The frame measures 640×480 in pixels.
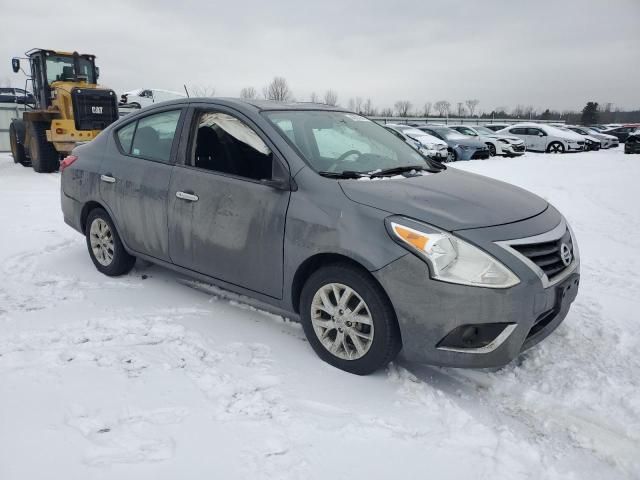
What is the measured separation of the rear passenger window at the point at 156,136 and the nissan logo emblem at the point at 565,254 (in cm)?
300

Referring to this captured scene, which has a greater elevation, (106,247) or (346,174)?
(346,174)

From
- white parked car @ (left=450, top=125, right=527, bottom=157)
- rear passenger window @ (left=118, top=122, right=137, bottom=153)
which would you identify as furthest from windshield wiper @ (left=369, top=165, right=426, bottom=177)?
white parked car @ (left=450, top=125, right=527, bottom=157)

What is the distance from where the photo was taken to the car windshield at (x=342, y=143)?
11.5 ft

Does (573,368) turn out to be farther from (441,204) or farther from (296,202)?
(296,202)

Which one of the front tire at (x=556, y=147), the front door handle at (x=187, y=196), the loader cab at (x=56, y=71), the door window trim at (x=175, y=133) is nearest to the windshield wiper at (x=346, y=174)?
the front door handle at (x=187, y=196)

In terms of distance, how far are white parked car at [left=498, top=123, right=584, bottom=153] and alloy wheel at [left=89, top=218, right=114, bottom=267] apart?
24892 mm

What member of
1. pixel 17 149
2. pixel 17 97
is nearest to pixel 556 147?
pixel 17 149

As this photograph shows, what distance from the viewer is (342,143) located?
12.5 feet

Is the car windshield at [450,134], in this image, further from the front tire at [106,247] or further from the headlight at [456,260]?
the headlight at [456,260]

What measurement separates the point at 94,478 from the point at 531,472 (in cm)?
199

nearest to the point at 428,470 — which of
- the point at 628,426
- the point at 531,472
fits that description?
the point at 531,472

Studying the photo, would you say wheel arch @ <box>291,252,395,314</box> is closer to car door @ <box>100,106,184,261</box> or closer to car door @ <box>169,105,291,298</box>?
car door @ <box>169,105,291,298</box>

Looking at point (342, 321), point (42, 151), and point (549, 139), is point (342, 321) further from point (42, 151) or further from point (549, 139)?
point (549, 139)

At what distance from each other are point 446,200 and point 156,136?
259 centimetres
